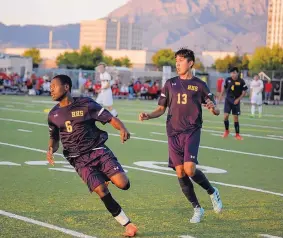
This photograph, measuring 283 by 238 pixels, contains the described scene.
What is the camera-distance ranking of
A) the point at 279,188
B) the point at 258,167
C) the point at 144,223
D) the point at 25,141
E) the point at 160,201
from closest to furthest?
the point at 144,223 < the point at 160,201 < the point at 279,188 < the point at 258,167 < the point at 25,141

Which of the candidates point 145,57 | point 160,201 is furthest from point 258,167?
point 145,57

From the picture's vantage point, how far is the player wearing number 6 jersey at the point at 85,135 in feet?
25.8

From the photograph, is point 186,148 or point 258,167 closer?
point 186,148

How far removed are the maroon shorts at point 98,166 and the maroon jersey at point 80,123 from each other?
7cm

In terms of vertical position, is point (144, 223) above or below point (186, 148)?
below

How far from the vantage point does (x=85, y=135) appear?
314 inches

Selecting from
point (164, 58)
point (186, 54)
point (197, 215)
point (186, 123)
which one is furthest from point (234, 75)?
point (164, 58)

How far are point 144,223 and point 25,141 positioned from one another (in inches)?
358

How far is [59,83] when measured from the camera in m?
7.93

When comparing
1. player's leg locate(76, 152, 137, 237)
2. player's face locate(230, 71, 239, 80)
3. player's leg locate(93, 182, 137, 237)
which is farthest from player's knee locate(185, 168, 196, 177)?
player's face locate(230, 71, 239, 80)

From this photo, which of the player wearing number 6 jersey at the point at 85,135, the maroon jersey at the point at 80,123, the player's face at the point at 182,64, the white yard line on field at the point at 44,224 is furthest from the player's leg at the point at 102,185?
the player's face at the point at 182,64

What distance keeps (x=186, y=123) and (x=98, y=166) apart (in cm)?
144

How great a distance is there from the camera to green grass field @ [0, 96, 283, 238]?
814cm

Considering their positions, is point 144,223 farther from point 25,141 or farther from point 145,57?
point 145,57
